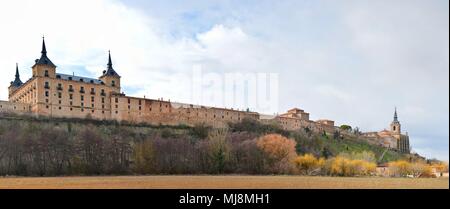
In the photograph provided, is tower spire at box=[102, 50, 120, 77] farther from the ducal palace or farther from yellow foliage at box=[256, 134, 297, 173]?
yellow foliage at box=[256, 134, 297, 173]

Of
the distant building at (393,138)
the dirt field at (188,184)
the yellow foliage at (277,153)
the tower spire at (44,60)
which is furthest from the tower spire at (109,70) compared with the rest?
the distant building at (393,138)

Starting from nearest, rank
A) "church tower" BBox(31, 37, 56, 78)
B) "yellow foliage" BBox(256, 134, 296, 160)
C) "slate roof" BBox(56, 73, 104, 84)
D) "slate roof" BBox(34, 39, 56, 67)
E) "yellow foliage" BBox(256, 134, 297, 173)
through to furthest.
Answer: "yellow foliage" BBox(256, 134, 297, 173) < "yellow foliage" BBox(256, 134, 296, 160) < "church tower" BBox(31, 37, 56, 78) < "slate roof" BBox(34, 39, 56, 67) < "slate roof" BBox(56, 73, 104, 84)

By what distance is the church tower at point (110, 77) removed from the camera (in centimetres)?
6003

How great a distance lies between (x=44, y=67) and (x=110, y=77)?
28.8ft

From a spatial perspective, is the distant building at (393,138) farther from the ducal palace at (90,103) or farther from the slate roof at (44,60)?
the slate roof at (44,60)

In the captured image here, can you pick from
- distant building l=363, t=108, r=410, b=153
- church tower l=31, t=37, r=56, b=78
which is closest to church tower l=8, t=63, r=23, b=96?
church tower l=31, t=37, r=56, b=78

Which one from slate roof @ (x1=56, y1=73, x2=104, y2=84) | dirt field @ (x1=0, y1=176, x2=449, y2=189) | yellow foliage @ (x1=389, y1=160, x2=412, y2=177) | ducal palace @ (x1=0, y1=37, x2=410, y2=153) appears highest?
slate roof @ (x1=56, y1=73, x2=104, y2=84)

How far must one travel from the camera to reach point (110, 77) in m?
60.3

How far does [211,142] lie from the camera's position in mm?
45719

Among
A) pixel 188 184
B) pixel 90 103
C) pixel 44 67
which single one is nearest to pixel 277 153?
pixel 188 184

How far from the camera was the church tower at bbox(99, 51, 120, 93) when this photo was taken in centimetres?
6003

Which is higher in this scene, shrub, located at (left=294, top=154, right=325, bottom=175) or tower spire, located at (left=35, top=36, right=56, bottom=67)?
tower spire, located at (left=35, top=36, right=56, bottom=67)

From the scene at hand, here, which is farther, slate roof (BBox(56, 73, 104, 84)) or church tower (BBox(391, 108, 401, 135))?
church tower (BBox(391, 108, 401, 135))
